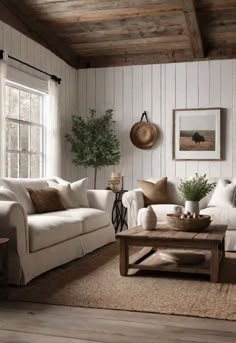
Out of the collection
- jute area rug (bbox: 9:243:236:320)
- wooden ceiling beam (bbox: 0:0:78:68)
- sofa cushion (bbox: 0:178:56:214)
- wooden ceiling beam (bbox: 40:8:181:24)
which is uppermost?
wooden ceiling beam (bbox: 40:8:181:24)

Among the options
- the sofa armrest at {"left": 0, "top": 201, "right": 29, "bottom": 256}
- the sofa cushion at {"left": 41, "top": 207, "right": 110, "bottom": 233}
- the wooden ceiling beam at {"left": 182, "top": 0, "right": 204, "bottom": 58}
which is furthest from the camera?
the wooden ceiling beam at {"left": 182, "top": 0, "right": 204, "bottom": 58}

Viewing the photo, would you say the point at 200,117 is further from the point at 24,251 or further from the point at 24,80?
the point at 24,251

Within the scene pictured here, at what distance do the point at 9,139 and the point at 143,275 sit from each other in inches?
112

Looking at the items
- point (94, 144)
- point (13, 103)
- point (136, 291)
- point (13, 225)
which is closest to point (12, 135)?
point (13, 103)

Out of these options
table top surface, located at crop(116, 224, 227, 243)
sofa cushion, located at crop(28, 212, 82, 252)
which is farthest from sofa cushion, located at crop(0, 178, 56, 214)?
table top surface, located at crop(116, 224, 227, 243)

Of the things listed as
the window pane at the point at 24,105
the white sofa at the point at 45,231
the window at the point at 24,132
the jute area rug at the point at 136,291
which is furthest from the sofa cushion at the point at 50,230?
the window pane at the point at 24,105

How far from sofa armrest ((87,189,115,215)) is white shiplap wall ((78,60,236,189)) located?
1605 millimetres

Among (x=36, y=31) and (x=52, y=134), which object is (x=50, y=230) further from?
(x=36, y=31)

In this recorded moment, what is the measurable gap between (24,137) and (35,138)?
30 cm

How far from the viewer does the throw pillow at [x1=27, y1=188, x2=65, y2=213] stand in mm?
4875

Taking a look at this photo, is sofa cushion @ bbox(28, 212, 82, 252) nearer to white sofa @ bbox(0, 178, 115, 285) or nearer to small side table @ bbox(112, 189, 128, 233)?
white sofa @ bbox(0, 178, 115, 285)

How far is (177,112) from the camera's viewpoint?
7.12 m

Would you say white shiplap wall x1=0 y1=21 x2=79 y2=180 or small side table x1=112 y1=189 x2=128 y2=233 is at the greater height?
white shiplap wall x1=0 y1=21 x2=79 y2=180

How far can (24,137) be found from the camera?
6.31 metres
